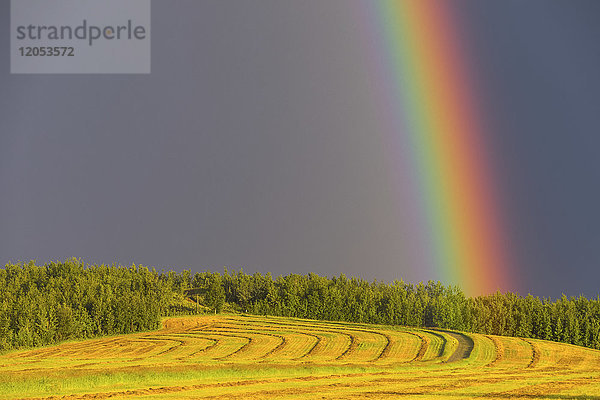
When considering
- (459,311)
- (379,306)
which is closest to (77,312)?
(379,306)

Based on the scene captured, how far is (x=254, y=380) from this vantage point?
52.9 metres

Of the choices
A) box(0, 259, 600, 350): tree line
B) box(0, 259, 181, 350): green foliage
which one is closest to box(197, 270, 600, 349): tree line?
box(0, 259, 600, 350): tree line

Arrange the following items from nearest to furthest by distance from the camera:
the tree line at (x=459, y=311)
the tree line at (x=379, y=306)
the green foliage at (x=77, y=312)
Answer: the green foliage at (x=77, y=312)
the tree line at (x=379, y=306)
the tree line at (x=459, y=311)

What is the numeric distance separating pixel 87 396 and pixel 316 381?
747 inches

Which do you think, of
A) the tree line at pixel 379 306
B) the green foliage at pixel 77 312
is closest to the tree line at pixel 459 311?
the tree line at pixel 379 306

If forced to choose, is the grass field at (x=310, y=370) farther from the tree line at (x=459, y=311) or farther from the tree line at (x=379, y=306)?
the tree line at (x=459, y=311)

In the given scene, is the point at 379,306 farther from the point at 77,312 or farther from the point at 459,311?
the point at 77,312

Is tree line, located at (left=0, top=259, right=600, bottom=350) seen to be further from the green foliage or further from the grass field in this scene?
the grass field

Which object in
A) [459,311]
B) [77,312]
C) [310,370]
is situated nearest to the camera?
[310,370]

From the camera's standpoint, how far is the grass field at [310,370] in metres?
45.5

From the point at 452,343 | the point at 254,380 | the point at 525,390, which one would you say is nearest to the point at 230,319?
the point at 452,343

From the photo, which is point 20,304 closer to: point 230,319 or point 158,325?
point 158,325

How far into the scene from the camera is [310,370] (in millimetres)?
62188

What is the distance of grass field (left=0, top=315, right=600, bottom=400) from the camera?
4547cm
